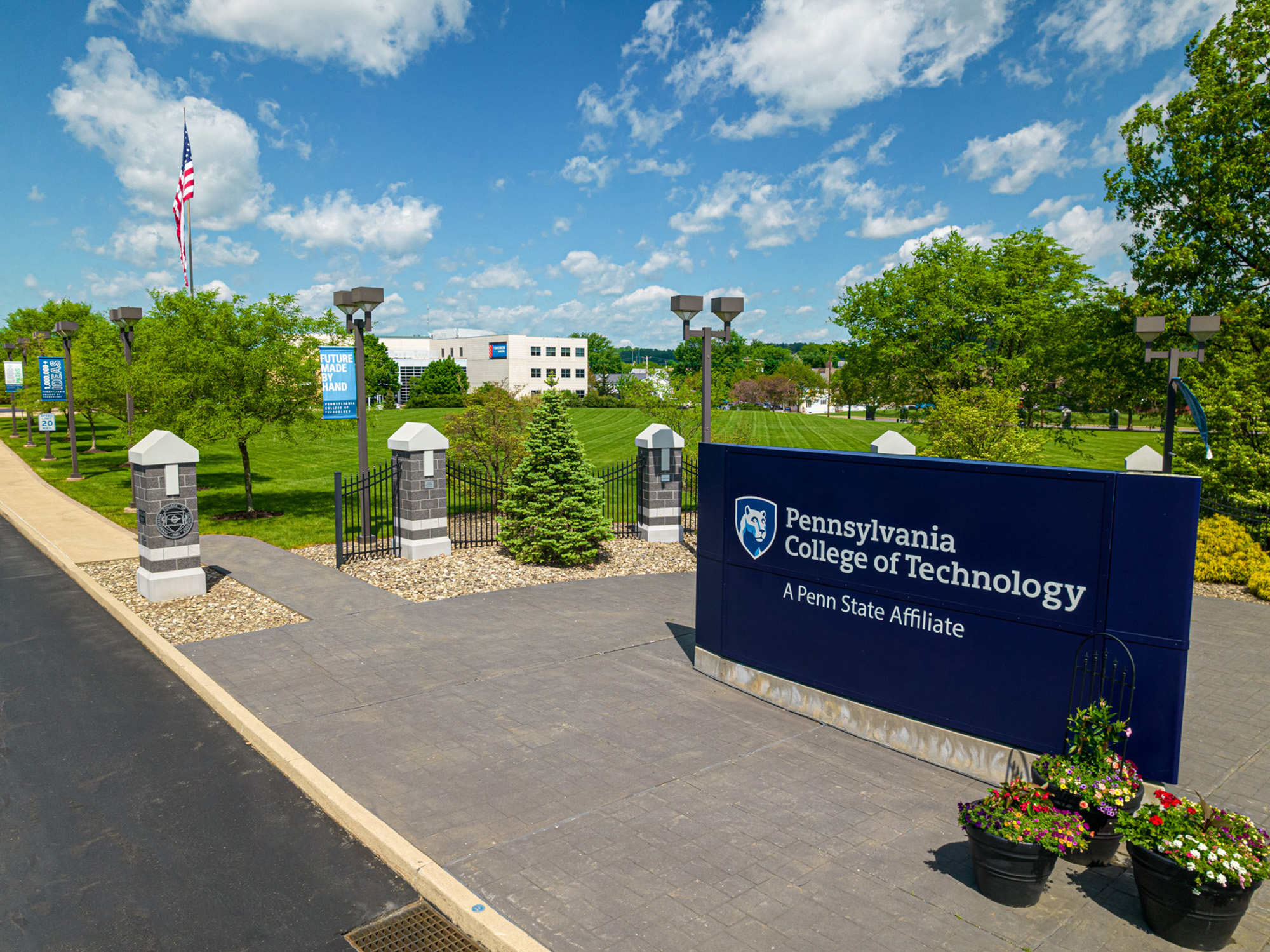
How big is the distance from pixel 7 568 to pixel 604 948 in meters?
16.0

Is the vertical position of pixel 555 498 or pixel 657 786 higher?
pixel 555 498

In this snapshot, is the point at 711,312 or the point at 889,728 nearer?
the point at 889,728

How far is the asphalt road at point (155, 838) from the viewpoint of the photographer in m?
4.97

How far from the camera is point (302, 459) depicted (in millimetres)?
38312

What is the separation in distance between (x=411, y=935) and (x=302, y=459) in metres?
36.7

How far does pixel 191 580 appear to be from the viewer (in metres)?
12.7

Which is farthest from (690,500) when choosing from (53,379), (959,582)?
(53,379)

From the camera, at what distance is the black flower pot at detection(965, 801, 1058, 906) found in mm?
4879

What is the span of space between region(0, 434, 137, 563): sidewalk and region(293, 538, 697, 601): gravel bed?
161 inches

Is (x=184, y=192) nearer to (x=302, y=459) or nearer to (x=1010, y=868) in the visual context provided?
(x=302, y=459)

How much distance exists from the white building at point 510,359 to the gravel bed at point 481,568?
3996 inches

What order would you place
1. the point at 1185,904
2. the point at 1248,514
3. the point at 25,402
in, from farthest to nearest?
the point at 25,402
the point at 1248,514
the point at 1185,904

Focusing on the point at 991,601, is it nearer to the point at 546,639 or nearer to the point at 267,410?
the point at 546,639

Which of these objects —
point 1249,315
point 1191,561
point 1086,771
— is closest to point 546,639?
point 1086,771
